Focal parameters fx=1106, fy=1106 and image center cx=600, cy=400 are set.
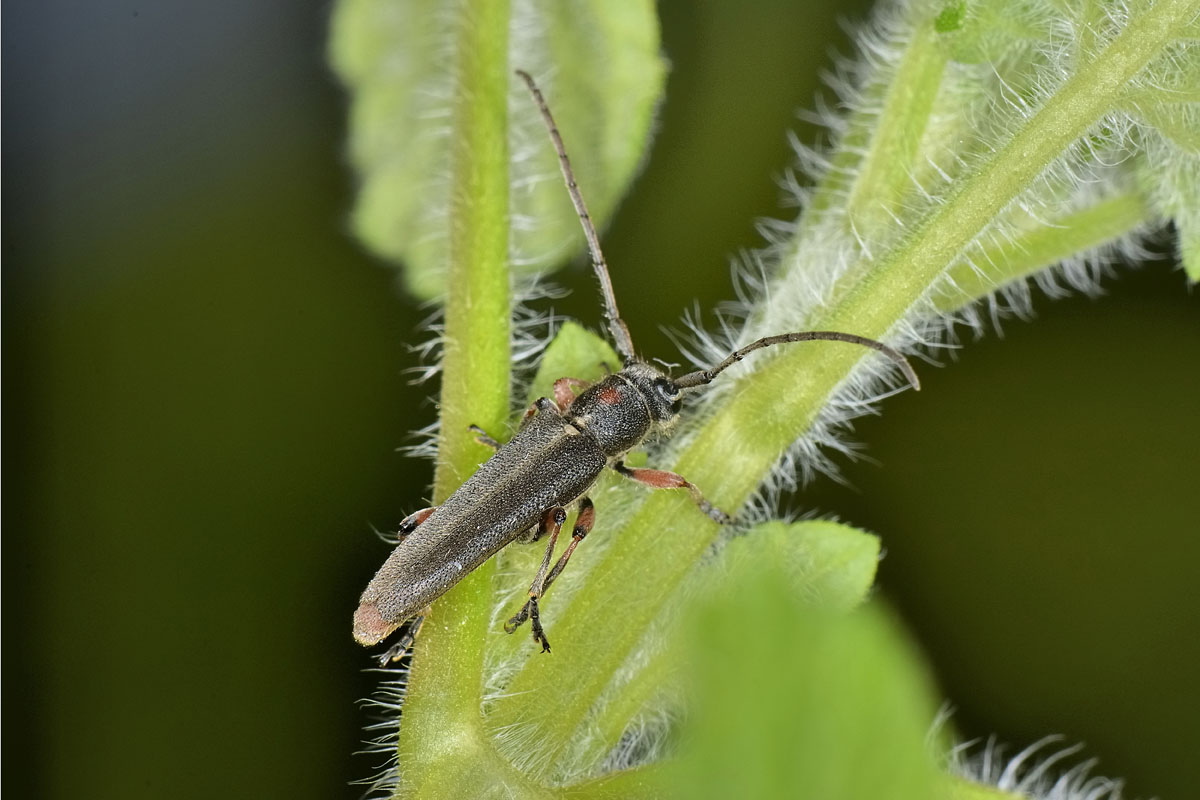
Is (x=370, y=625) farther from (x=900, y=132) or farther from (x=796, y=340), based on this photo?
(x=900, y=132)

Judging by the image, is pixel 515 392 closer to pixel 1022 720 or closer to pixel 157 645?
pixel 157 645

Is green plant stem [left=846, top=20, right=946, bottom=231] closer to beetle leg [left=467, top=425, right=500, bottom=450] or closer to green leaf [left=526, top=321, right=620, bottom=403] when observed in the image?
green leaf [left=526, top=321, right=620, bottom=403]

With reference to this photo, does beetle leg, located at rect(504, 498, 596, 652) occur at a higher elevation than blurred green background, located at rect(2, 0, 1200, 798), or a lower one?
higher

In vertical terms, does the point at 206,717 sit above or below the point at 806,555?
below

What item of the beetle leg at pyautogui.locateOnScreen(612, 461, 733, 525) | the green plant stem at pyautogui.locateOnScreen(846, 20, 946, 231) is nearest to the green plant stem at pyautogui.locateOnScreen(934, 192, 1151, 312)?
the green plant stem at pyautogui.locateOnScreen(846, 20, 946, 231)

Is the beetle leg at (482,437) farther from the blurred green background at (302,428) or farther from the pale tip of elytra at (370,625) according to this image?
the blurred green background at (302,428)

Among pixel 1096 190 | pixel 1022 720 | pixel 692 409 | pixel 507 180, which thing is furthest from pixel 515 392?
pixel 1022 720
